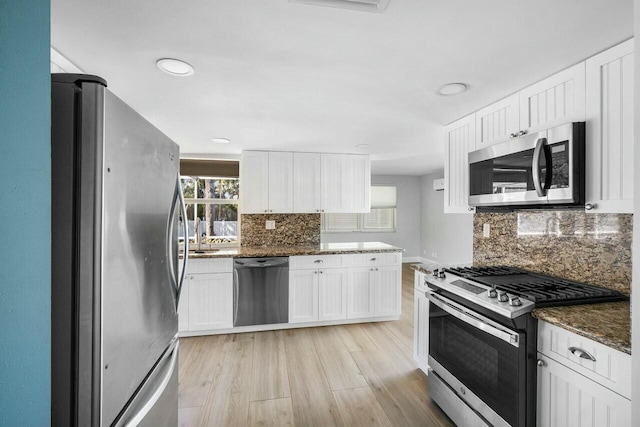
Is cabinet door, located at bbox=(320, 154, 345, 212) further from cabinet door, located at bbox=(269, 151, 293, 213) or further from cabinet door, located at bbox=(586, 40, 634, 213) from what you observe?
cabinet door, located at bbox=(586, 40, 634, 213)

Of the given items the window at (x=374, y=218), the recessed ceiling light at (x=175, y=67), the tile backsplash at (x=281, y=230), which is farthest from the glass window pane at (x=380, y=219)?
the recessed ceiling light at (x=175, y=67)

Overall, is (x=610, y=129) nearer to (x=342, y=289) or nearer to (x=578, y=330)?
(x=578, y=330)

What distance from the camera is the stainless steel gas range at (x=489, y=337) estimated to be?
148cm

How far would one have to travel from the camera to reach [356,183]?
4242mm

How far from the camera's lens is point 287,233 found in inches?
168

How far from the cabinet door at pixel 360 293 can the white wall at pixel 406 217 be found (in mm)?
3661

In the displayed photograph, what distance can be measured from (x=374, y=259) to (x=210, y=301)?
6.67 feet

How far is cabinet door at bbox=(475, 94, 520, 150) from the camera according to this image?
199 cm

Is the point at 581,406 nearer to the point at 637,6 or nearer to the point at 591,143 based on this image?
the point at 591,143

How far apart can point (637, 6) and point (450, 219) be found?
5911 mm

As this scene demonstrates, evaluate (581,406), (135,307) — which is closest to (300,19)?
(135,307)

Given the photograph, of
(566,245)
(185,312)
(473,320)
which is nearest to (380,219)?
(185,312)

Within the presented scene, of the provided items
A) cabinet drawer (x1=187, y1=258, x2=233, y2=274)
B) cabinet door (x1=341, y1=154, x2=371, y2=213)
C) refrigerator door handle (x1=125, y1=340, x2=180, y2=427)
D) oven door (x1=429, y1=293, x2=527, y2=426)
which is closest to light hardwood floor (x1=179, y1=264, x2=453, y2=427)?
oven door (x1=429, y1=293, x2=527, y2=426)

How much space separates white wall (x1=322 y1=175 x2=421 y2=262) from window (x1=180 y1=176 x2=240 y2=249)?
4.07m
